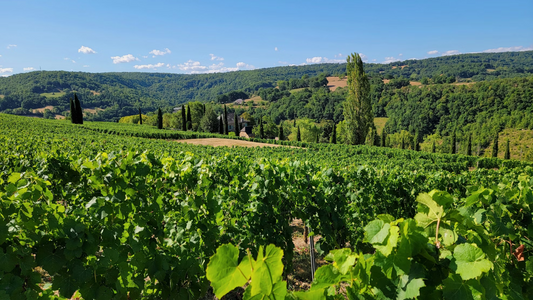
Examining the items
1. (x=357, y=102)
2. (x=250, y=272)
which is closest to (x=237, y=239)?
(x=250, y=272)

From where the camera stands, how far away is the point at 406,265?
39.2 inches

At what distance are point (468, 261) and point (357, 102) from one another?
39614 mm

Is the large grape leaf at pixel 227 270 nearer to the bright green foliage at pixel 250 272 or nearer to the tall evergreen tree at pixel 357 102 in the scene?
the bright green foliage at pixel 250 272

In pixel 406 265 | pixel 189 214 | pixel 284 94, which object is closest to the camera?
pixel 406 265

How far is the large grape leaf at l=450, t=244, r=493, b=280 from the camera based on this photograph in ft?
Answer: 3.02

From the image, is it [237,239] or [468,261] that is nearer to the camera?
[468,261]

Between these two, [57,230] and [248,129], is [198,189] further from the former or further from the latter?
[248,129]

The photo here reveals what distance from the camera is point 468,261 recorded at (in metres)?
0.96

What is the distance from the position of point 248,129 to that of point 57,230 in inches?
3187

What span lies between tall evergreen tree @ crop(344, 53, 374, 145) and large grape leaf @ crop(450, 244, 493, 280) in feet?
129

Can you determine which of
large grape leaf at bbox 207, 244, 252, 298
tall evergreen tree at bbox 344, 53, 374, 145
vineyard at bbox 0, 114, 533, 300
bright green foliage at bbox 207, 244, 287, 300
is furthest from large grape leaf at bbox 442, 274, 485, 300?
tall evergreen tree at bbox 344, 53, 374, 145

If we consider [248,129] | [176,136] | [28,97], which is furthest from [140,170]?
[28,97]

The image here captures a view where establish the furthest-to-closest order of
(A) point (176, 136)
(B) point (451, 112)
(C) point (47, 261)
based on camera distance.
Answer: (B) point (451, 112) → (A) point (176, 136) → (C) point (47, 261)

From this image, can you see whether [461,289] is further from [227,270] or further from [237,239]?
[237,239]
